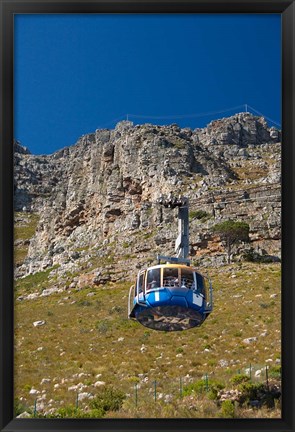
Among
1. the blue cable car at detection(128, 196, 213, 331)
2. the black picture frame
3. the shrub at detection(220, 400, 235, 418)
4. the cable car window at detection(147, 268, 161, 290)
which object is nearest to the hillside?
the shrub at detection(220, 400, 235, 418)

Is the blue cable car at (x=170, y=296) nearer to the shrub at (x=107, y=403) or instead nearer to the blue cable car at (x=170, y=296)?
the blue cable car at (x=170, y=296)

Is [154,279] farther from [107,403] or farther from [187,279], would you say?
[107,403]

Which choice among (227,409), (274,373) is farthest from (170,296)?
(274,373)

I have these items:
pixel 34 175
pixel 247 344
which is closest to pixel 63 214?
pixel 34 175

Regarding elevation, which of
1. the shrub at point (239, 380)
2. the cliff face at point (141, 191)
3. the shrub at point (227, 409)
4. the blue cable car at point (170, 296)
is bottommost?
the shrub at point (239, 380)

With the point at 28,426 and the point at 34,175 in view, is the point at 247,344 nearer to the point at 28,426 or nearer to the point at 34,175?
the point at 28,426

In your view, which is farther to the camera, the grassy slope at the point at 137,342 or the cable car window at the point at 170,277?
the grassy slope at the point at 137,342
